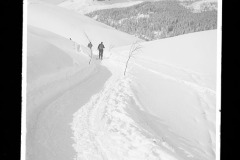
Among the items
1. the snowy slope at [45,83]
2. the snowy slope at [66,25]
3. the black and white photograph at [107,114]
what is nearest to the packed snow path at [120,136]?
the black and white photograph at [107,114]

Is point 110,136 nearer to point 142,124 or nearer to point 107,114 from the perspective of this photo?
point 107,114

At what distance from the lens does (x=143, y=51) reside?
35.4 meters

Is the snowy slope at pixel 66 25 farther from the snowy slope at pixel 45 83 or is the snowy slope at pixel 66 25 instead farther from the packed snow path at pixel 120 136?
the packed snow path at pixel 120 136

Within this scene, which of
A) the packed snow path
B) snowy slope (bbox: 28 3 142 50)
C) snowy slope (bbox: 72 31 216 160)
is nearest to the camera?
the packed snow path

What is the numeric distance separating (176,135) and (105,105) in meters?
2.52

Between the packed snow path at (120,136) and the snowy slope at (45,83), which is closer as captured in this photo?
the snowy slope at (45,83)

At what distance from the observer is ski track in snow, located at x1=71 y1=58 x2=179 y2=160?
25.2 ft

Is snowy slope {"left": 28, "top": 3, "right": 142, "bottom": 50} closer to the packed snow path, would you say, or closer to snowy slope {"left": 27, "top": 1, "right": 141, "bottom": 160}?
snowy slope {"left": 27, "top": 1, "right": 141, "bottom": 160}

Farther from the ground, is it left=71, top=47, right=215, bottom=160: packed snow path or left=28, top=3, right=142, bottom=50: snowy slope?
left=71, top=47, right=215, bottom=160: packed snow path

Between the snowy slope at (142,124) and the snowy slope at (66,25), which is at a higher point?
the snowy slope at (142,124)

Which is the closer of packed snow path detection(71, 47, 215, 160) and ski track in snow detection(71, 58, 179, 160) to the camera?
ski track in snow detection(71, 58, 179, 160)

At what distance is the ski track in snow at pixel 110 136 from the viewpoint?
7691 millimetres

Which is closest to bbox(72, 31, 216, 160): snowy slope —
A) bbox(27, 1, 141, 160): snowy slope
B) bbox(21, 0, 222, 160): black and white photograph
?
bbox(21, 0, 222, 160): black and white photograph

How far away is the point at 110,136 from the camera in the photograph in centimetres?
876
